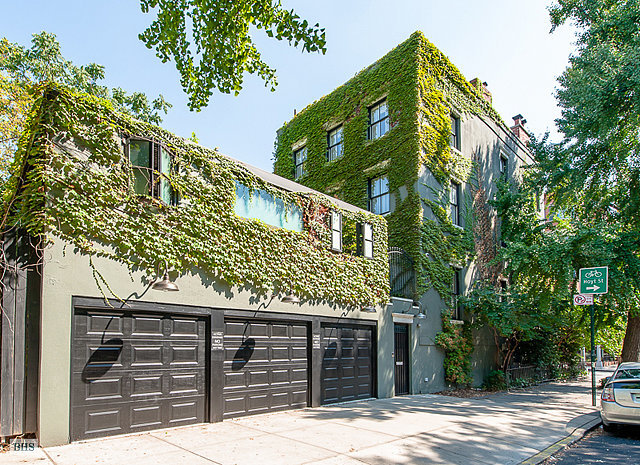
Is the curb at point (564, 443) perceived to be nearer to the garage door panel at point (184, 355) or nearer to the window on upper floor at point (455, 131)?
the garage door panel at point (184, 355)

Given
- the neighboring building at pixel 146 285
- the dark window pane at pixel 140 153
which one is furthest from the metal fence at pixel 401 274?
the dark window pane at pixel 140 153

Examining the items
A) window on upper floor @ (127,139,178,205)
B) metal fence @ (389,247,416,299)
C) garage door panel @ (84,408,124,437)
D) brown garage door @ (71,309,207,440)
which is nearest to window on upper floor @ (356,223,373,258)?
metal fence @ (389,247,416,299)

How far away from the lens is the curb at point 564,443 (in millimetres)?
7408

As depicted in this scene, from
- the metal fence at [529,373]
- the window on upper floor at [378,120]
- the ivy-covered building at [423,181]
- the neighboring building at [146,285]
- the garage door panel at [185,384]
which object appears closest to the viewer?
the neighboring building at [146,285]

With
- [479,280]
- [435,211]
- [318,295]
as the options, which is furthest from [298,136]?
[318,295]

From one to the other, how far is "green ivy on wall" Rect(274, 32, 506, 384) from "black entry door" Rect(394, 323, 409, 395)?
1850mm

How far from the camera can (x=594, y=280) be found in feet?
44.3

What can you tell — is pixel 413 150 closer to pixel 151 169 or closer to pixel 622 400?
pixel 622 400

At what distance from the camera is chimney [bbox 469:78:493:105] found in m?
21.6

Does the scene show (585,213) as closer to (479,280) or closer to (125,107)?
(479,280)

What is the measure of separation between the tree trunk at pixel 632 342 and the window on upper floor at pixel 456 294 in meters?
6.43

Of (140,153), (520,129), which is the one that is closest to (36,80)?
(140,153)

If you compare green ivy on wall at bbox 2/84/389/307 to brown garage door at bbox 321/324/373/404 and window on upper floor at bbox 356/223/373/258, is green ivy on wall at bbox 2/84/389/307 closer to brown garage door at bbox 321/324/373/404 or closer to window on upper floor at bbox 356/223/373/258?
brown garage door at bbox 321/324/373/404

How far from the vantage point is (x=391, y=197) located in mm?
17859
